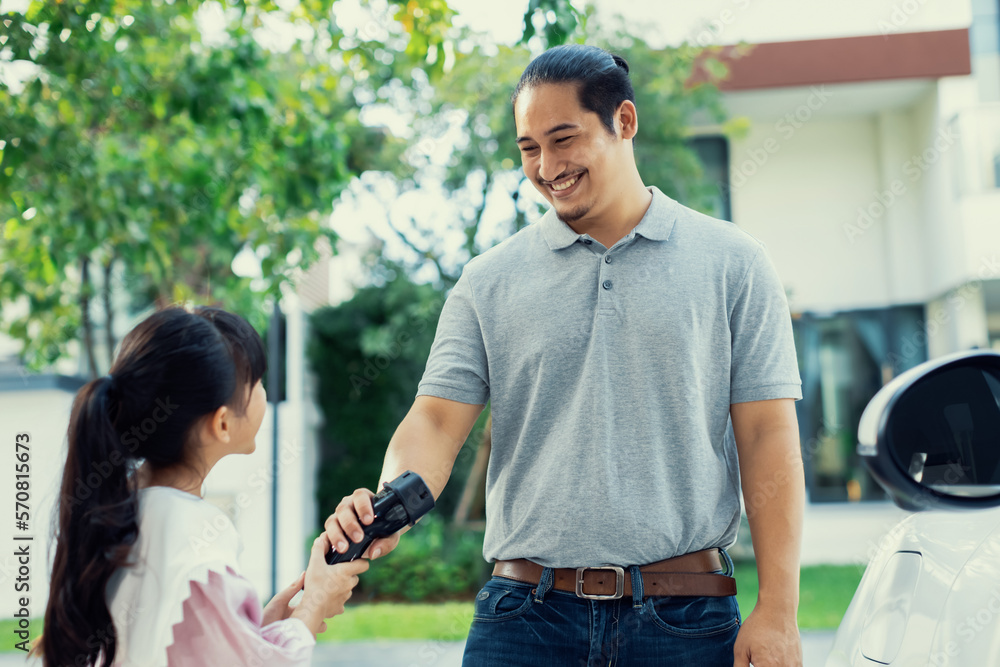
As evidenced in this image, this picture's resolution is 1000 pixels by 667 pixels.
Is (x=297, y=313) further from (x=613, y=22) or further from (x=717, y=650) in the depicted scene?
(x=717, y=650)

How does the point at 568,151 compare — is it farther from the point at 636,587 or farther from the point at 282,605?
the point at 282,605

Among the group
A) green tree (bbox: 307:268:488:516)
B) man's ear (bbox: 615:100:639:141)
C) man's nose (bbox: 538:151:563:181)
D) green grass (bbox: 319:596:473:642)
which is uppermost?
man's ear (bbox: 615:100:639:141)

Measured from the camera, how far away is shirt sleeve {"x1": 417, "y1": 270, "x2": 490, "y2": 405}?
1991 millimetres

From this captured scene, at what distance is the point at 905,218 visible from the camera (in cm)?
1041

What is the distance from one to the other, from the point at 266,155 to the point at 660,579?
171 inches

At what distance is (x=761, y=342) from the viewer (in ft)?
5.95

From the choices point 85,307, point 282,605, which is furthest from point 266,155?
point 282,605

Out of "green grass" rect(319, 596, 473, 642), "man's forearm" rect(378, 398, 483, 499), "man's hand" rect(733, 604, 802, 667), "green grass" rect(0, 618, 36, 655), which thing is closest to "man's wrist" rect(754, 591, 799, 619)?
"man's hand" rect(733, 604, 802, 667)

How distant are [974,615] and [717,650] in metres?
0.48

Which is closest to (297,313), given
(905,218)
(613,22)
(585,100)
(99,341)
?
(99,341)

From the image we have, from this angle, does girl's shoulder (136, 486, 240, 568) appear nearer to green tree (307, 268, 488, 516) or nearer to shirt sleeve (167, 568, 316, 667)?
shirt sleeve (167, 568, 316, 667)

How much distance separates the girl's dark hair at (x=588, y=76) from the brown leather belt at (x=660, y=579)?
895 millimetres

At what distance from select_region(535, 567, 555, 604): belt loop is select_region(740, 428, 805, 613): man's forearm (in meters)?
Answer: 0.39

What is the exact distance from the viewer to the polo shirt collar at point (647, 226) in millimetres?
1924
